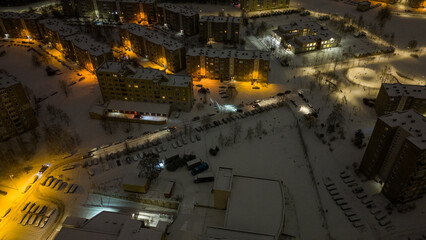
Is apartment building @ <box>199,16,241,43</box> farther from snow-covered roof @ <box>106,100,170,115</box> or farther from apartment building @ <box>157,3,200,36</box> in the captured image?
snow-covered roof @ <box>106,100,170,115</box>

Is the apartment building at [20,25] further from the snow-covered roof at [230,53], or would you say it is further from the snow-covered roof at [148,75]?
the snow-covered roof at [230,53]

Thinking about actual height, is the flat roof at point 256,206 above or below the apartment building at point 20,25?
below

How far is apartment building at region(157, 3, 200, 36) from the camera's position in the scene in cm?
10369

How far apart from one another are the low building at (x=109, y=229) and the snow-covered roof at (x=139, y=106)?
91.8 feet

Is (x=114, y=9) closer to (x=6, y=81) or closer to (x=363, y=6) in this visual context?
(x=6, y=81)

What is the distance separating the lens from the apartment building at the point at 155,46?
276ft

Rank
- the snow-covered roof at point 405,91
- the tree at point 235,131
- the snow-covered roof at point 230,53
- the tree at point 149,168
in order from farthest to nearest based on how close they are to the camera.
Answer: the snow-covered roof at point 230,53 → the snow-covered roof at point 405,91 → the tree at point 235,131 → the tree at point 149,168

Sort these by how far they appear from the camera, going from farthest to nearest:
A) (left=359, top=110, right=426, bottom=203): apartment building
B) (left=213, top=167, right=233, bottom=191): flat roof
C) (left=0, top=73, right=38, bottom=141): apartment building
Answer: (left=0, top=73, right=38, bottom=141): apartment building < (left=213, top=167, right=233, bottom=191): flat roof < (left=359, top=110, right=426, bottom=203): apartment building

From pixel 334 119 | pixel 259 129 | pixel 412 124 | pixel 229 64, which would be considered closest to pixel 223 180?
pixel 259 129

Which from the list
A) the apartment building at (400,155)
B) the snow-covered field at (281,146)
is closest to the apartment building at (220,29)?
the snow-covered field at (281,146)

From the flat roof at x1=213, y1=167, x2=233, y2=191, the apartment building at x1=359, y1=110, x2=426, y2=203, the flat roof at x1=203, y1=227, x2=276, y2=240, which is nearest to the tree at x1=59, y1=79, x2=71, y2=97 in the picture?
the flat roof at x1=213, y1=167, x2=233, y2=191

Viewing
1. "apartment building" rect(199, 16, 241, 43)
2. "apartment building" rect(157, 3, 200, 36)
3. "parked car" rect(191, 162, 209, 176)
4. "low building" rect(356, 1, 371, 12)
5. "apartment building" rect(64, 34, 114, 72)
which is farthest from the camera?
"low building" rect(356, 1, 371, 12)

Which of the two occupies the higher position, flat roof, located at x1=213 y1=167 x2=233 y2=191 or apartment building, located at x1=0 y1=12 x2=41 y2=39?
apartment building, located at x1=0 y1=12 x2=41 y2=39

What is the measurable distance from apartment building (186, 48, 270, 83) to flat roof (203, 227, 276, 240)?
4692 centimetres
